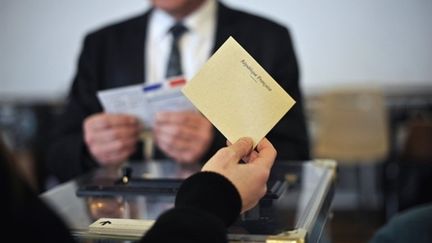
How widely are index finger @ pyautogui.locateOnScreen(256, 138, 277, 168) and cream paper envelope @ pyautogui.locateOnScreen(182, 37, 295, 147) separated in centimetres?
2

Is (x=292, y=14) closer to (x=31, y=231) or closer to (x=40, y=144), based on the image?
(x=40, y=144)

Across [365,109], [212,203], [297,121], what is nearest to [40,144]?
[365,109]

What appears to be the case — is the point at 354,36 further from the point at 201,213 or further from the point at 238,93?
the point at 201,213

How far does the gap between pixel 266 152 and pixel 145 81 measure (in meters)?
0.88

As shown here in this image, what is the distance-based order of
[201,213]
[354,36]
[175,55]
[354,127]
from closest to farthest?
[201,213] → [175,55] → [354,127] → [354,36]

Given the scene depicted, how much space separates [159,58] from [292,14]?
8.05ft

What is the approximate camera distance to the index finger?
0.68 metres

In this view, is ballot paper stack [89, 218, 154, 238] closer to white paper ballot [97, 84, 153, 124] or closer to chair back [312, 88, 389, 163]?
white paper ballot [97, 84, 153, 124]

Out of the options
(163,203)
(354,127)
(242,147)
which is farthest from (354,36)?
(242,147)

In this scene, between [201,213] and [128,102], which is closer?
[201,213]

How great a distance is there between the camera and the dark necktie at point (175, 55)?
1.51 metres

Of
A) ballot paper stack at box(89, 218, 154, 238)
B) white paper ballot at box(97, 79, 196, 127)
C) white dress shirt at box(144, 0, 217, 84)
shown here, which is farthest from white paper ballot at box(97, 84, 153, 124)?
ballot paper stack at box(89, 218, 154, 238)

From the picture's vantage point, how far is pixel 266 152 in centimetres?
69

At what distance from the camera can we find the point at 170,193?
85 centimetres
